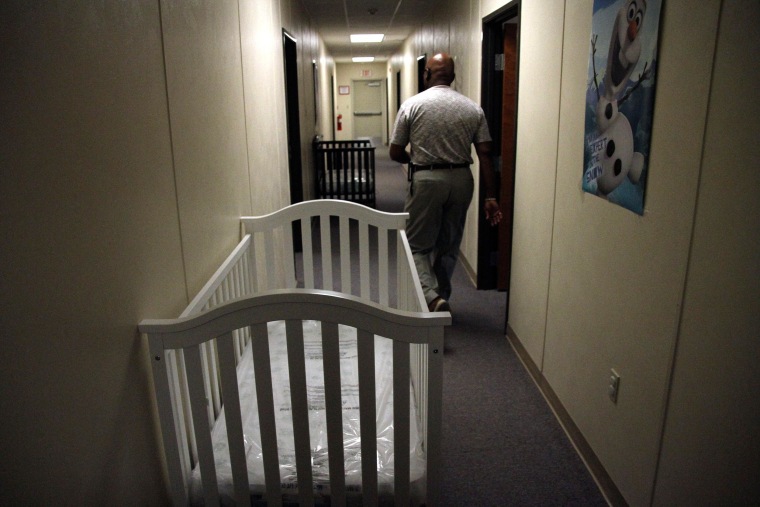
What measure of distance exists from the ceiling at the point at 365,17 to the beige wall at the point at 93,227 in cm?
439

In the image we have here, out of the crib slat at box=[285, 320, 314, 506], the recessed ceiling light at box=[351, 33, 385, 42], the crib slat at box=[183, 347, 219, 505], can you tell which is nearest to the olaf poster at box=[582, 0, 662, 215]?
the crib slat at box=[285, 320, 314, 506]

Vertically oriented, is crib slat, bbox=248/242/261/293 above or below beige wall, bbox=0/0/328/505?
below

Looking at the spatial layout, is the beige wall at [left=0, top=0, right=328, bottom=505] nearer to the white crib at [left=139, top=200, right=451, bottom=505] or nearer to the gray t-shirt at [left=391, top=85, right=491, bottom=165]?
the white crib at [left=139, top=200, right=451, bottom=505]

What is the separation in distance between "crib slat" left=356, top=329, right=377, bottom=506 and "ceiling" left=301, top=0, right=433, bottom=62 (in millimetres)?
5166

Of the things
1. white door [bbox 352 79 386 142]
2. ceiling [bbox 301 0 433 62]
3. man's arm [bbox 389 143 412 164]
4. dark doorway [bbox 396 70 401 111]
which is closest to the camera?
man's arm [bbox 389 143 412 164]

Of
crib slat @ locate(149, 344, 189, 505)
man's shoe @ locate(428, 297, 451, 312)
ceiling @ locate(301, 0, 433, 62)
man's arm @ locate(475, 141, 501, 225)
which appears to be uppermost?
ceiling @ locate(301, 0, 433, 62)

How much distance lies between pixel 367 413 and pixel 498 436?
1.23 meters

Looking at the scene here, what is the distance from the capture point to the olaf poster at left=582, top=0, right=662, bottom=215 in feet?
5.47

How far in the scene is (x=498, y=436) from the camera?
2445 millimetres

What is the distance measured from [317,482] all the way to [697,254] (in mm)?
1184

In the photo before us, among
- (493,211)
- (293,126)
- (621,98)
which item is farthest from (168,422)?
(293,126)

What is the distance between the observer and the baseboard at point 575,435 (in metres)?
1.98

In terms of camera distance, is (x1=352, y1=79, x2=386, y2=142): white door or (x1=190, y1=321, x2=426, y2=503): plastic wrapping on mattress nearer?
(x1=190, y1=321, x2=426, y2=503): plastic wrapping on mattress

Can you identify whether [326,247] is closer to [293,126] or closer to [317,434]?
[317,434]
